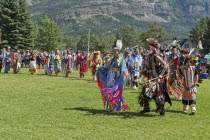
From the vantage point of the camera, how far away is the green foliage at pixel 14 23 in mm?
43469

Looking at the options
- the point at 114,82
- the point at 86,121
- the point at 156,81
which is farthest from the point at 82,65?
the point at 86,121

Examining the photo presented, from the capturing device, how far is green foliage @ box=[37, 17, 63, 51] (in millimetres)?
71125

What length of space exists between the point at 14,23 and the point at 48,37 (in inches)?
1092

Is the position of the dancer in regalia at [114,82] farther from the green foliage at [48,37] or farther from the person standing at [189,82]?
the green foliage at [48,37]

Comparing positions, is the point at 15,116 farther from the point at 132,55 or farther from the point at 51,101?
the point at 132,55

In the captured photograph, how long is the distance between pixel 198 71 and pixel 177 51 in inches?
79.2

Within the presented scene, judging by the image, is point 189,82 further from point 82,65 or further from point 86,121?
point 82,65

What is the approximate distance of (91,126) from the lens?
6.43 m

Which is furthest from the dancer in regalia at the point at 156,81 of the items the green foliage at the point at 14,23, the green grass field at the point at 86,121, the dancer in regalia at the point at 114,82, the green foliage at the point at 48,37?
the green foliage at the point at 48,37

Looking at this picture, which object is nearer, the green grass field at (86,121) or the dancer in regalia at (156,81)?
the green grass field at (86,121)

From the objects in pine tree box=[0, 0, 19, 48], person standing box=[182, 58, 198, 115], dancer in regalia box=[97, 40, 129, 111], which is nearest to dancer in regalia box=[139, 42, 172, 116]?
dancer in regalia box=[97, 40, 129, 111]

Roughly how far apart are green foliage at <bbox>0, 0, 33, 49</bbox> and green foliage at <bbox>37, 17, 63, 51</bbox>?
85.0 feet

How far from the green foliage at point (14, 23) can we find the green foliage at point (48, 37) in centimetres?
2591

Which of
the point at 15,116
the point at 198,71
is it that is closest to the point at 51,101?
the point at 15,116
